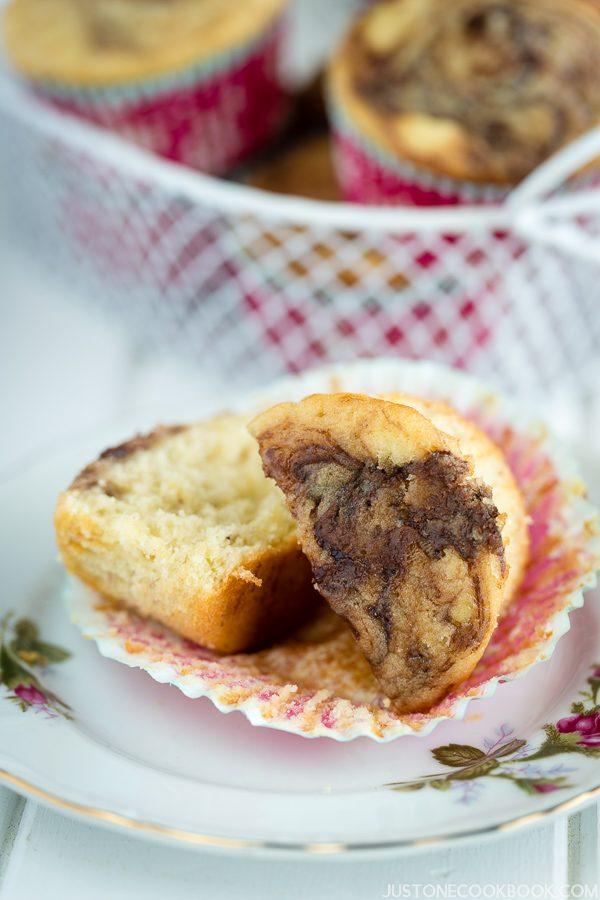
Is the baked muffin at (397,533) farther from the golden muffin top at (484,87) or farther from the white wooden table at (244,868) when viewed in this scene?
the golden muffin top at (484,87)

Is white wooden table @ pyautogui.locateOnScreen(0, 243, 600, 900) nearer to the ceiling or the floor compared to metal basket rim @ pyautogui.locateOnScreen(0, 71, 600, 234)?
nearer to the floor

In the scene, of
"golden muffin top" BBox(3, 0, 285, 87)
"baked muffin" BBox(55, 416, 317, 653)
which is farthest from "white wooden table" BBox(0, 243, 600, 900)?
"golden muffin top" BBox(3, 0, 285, 87)

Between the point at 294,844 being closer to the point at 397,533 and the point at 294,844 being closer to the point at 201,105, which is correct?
the point at 397,533

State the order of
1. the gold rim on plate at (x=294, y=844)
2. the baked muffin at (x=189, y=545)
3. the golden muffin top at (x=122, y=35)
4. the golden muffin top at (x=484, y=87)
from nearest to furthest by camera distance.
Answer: the gold rim on plate at (x=294, y=844) < the baked muffin at (x=189, y=545) < the golden muffin top at (x=484, y=87) < the golden muffin top at (x=122, y=35)

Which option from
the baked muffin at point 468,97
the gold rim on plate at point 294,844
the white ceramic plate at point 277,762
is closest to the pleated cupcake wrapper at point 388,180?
the baked muffin at point 468,97

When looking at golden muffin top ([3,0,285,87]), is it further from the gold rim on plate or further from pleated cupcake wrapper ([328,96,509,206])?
the gold rim on plate

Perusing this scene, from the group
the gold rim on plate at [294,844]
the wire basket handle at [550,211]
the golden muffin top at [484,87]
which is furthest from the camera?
the golden muffin top at [484,87]

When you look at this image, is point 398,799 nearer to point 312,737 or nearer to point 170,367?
point 312,737
